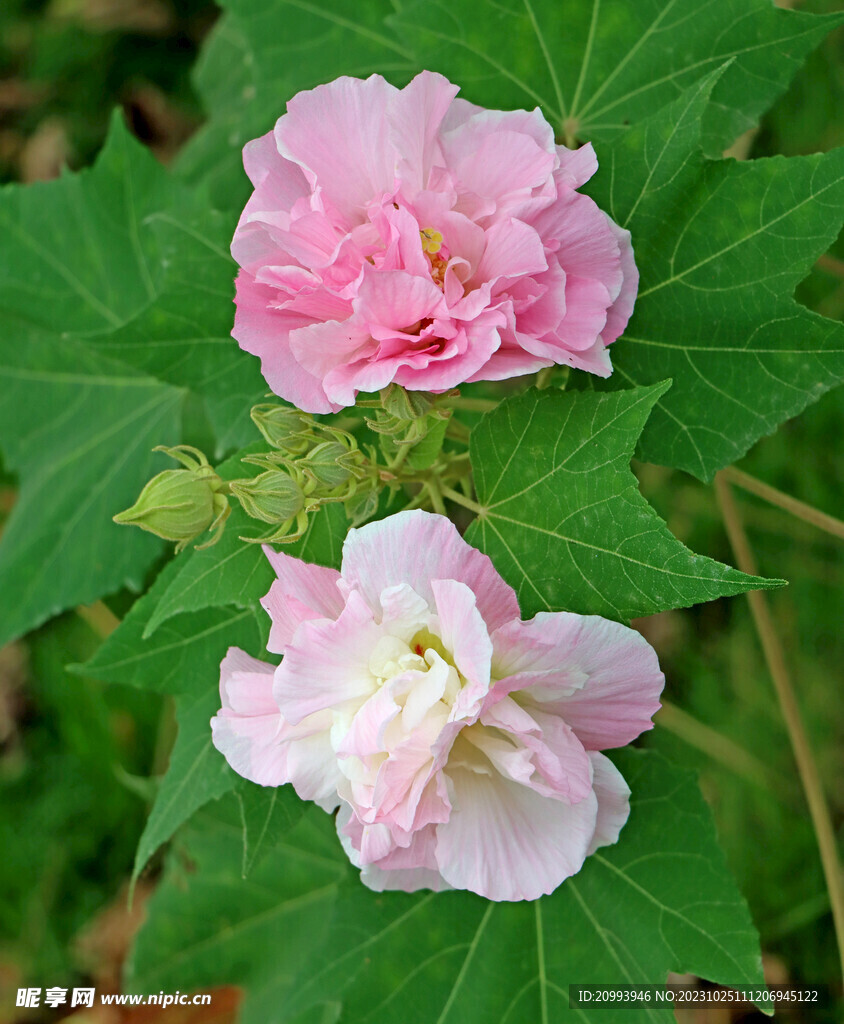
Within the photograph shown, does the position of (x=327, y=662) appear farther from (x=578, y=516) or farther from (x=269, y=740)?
(x=578, y=516)

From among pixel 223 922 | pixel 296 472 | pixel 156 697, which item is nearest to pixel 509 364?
pixel 296 472

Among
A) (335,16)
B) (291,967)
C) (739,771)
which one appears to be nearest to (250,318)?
(335,16)

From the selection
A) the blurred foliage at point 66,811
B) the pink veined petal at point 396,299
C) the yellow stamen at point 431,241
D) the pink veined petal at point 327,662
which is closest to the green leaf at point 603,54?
the yellow stamen at point 431,241

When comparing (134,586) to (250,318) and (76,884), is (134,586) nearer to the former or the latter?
(250,318)

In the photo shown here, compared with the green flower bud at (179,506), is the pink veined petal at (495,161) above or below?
above

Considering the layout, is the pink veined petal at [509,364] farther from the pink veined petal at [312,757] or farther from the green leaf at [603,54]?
the green leaf at [603,54]

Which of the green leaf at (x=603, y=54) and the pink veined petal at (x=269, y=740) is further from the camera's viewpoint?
the green leaf at (x=603, y=54)
